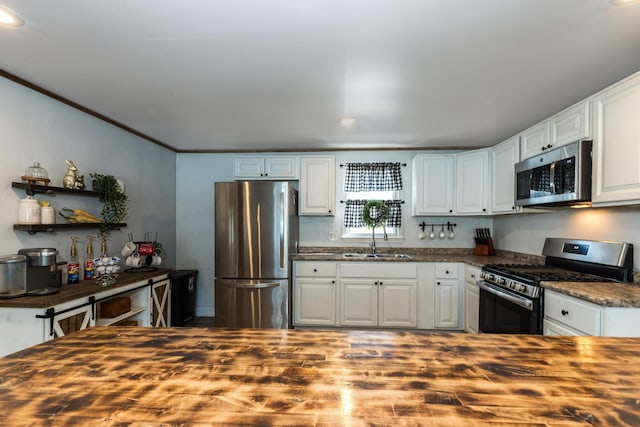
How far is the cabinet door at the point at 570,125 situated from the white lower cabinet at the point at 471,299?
1362 mm

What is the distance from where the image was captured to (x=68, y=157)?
2.61m

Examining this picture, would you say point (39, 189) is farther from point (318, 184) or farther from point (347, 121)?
point (318, 184)

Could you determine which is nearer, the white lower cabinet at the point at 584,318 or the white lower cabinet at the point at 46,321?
the white lower cabinet at the point at 584,318

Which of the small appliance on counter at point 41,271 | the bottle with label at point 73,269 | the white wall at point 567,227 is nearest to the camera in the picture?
the small appliance on counter at point 41,271

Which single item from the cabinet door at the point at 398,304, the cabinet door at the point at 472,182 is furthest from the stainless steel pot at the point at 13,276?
the cabinet door at the point at 472,182

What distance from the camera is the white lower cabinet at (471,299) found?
10.4ft

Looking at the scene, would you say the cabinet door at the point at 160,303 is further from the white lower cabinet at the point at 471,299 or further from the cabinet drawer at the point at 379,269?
the white lower cabinet at the point at 471,299

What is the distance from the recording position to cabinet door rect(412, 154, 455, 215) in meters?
3.84

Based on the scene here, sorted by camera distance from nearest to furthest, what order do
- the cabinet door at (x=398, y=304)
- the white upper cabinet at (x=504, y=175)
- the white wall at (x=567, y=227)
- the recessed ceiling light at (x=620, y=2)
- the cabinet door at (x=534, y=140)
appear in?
the recessed ceiling light at (x=620, y=2)
the white wall at (x=567, y=227)
the cabinet door at (x=534, y=140)
the white upper cabinet at (x=504, y=175)
the cabinet door at (x=398, y=304)

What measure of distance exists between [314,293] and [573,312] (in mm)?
2369

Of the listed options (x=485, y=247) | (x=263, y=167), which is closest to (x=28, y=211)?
(x=263, y=167)

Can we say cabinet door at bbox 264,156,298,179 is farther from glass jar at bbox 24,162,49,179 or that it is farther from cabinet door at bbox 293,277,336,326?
glass jar at bbox 24,162,49,179

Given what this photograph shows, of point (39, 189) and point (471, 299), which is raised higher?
point (39, 189)

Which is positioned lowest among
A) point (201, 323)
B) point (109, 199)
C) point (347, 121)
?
point (201, 323)
